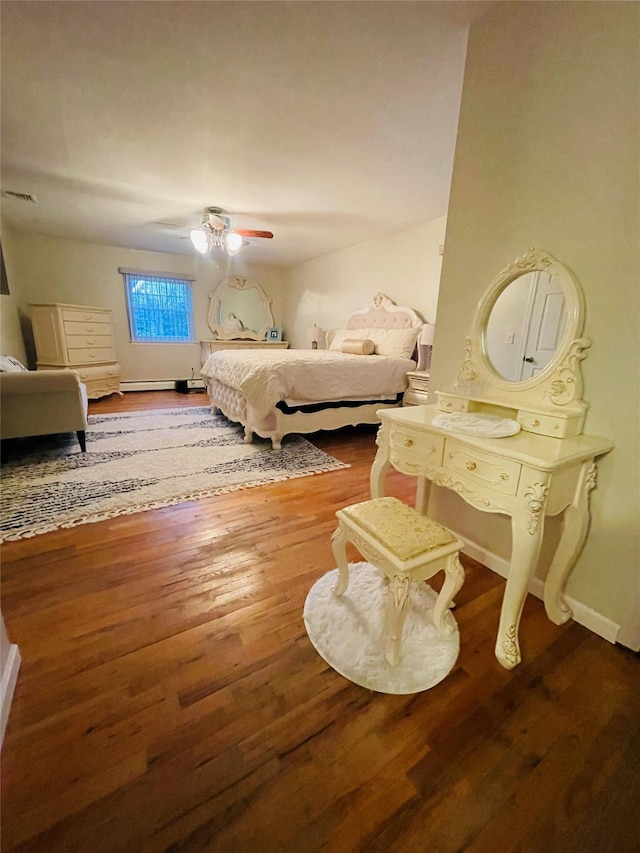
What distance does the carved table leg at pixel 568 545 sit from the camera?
1216 millimetres

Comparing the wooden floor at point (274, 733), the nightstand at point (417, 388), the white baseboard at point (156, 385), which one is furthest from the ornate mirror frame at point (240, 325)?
the wooden floor at point (274, 733)

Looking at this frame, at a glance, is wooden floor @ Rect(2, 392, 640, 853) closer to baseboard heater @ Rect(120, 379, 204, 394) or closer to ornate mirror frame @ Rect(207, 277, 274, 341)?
baseboard heater @ Rect(120, 379, 204, 394)

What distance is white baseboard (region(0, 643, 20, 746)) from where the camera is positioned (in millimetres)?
927

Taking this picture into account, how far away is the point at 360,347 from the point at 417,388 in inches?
34.1

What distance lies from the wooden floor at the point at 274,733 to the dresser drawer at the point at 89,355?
12.3 ft

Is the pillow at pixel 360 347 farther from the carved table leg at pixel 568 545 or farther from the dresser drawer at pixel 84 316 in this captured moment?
the dresser drawer at pixel 84 316

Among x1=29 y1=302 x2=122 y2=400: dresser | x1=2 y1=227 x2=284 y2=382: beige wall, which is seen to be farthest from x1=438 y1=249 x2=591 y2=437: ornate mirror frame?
x1=2 y1=227 x2=284 y2=382: beige wall

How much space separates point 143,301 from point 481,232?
5.58m

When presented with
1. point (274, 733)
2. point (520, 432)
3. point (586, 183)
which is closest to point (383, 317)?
point (586, 183)

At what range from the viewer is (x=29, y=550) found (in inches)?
65.3

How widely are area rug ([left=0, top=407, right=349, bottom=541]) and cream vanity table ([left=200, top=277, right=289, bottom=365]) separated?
2.73 m

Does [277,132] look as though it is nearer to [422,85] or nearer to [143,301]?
[422,85]

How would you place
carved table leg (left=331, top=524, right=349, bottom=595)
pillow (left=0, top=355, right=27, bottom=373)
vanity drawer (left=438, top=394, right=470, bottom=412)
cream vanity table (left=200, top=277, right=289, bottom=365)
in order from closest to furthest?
1. carved table leg (left=331, top=524, right=349, bottom=595)
2. vanity drawer (left=438, top=394, right=470, bottom=412)
3. pillow (left=0, top=355, right=27, bottom=373)
4. cream vanity table (left=200, top=277, right=289, bottom=365)

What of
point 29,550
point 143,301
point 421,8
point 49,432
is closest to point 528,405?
point 421,8
